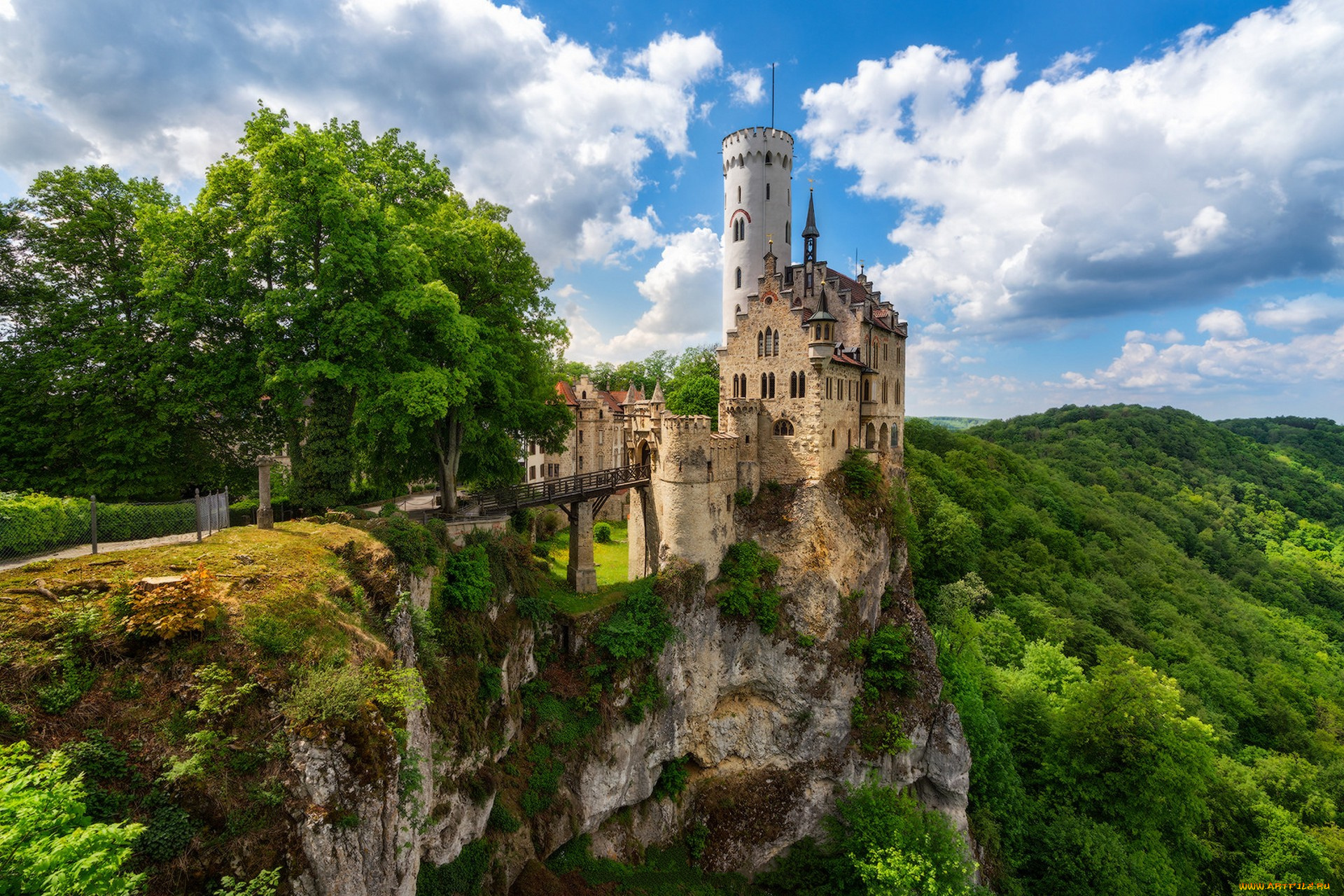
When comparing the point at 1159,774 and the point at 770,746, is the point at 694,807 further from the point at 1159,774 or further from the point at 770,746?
the point at 1159,774

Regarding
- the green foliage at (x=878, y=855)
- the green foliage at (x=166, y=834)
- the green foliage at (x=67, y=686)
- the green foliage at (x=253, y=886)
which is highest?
the green foliage at (x=67, y=686)

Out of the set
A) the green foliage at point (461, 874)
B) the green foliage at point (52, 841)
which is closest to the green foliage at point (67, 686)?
the green foliage at point (52, 841)

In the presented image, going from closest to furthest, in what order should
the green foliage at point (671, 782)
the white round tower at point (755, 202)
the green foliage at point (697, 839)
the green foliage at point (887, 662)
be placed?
1. the green foliage at point (697, 839)
2. the green foliage at point (671, 782)
3. the green foliage at point (887, 662)
4. the white round tower at point (755, 202)

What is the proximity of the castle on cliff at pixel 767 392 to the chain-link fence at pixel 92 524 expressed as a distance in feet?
57.2

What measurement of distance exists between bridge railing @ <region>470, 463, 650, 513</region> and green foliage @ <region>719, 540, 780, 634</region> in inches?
241

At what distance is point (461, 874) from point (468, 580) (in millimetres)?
9124

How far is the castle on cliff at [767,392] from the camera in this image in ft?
90.8

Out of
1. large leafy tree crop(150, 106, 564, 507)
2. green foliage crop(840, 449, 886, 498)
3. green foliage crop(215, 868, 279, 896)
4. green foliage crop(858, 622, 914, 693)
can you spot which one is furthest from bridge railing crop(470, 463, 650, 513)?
green foliage crop(215, 868, 279, 896)

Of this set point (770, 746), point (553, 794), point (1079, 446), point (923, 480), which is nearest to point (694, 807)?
point (770, 746)

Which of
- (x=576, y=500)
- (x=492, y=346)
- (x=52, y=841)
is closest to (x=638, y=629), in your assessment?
(x=576, y=500)

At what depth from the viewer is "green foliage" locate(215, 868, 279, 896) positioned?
8172mm

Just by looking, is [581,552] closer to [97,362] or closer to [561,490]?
[561,490]

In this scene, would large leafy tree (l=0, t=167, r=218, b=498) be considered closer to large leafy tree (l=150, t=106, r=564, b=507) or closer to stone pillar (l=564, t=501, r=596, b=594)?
large leafy tree (l=150, t=106, r=564, b=507)

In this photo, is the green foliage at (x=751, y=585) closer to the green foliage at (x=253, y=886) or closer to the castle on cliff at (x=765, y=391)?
the castle on cliff at (x=765, y=391)
